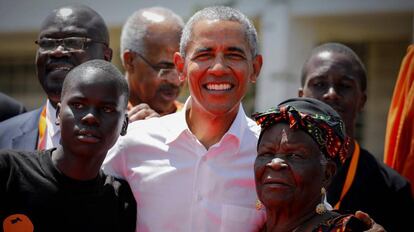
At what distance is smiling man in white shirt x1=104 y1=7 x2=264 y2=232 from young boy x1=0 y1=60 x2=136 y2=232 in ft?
0.88

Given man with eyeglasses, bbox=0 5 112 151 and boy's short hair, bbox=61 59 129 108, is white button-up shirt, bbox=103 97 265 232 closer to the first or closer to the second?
boy's short hair, bbox=61 59 129 108

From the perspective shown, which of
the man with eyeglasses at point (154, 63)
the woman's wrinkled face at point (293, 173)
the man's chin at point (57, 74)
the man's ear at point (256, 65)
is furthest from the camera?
the man with eyeglasses at point (154, 63)

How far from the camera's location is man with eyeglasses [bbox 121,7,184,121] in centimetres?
584

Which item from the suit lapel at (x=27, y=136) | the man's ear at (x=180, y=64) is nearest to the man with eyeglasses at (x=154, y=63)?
the suit lapel at (x=27, y=136)

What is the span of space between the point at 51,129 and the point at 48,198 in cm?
123

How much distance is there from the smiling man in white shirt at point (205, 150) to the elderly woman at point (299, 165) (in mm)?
356

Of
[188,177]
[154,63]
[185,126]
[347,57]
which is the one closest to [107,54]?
[154,63]

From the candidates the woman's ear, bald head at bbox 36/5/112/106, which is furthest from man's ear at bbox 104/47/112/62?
the woman's ear

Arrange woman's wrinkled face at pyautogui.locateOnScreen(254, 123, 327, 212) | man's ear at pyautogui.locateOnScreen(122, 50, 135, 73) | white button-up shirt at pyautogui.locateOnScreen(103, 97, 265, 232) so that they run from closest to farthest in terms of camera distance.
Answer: woman's wrinkled face at pyautogui.locateOnScreen(254, 123, 327, 212)
white button-up shirt at pyautogui.locateOnScreen(103, 97, 265, 232)
man's ear at pyautogui.locateOnScreen(122, 50, 135, 73)

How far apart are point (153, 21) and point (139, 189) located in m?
1.95

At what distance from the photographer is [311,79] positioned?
18.3 feet

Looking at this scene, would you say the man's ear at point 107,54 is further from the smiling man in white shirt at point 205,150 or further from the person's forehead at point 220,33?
the person's forehead at point 220,33

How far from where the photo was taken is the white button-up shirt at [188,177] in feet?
14.2

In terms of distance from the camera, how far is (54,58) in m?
5.06
